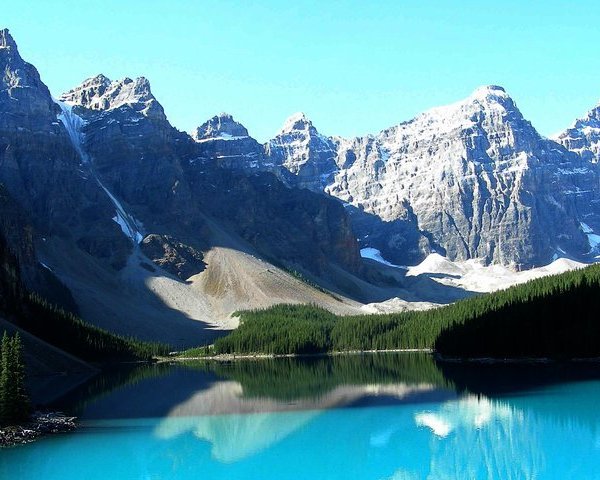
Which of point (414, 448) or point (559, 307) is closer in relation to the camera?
point (414, 448)

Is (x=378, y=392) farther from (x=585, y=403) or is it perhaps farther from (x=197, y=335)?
(x=197, y=335)

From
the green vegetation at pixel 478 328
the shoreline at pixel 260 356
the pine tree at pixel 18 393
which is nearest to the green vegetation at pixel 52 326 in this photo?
the shoreline at pixel 260 356

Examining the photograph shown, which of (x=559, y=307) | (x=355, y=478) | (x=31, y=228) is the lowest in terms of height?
(x=355, y=478)

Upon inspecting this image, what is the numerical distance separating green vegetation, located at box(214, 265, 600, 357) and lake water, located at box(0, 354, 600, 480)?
12142 millimetres

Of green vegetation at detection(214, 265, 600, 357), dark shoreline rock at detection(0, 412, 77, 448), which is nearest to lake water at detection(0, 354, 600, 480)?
dark shoreline rock at detection(0, 412, 77, 448)

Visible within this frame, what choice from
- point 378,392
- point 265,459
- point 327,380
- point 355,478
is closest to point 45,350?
point 327,380

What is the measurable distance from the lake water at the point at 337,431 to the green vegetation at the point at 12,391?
12.4 ft

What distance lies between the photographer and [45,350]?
119562mm

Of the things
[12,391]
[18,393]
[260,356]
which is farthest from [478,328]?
[12,391]

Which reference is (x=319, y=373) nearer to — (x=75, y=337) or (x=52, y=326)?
(x=52, y=326)

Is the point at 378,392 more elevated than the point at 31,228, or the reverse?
the point at 31,228

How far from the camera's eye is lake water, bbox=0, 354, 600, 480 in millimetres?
46094

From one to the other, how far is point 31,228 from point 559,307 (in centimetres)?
13338

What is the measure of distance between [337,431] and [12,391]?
23.5m
